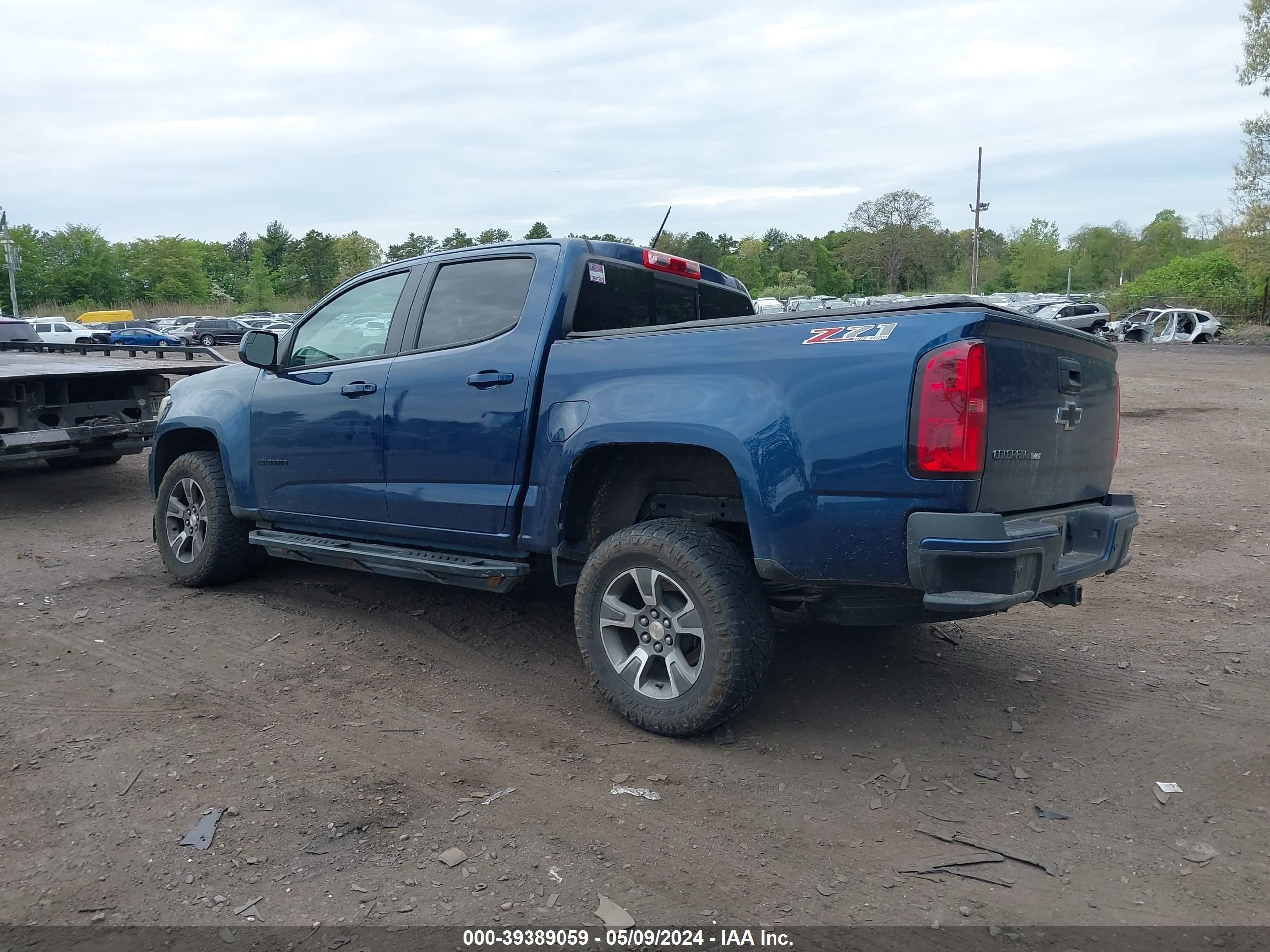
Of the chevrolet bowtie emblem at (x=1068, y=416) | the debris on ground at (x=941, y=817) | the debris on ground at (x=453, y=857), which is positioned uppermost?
the chevrolet bowtie emblem at (x=1068, y=416)

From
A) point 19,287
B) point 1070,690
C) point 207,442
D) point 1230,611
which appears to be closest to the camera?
point 1070,690

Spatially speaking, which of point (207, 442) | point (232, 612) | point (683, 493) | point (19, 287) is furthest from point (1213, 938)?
point (19, 287)

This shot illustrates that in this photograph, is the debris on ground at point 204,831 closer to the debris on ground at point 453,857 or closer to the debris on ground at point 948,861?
the debris on ground at point 453,857

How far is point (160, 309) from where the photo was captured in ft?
207

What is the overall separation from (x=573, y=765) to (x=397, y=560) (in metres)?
1.60

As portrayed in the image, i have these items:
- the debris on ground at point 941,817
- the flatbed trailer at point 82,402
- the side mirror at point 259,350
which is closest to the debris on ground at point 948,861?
the debris on ground at point 941,817

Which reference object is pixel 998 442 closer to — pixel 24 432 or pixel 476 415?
pixel 476 415

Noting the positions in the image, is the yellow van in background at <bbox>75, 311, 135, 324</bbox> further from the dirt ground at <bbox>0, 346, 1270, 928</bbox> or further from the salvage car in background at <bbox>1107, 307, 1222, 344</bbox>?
the dirt ground at <bbox>0, 346, 1270, 928</bbox>

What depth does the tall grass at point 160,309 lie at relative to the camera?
2434 inches

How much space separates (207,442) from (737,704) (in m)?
4.17

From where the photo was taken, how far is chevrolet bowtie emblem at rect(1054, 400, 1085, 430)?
151 inches

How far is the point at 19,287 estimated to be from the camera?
74.0m

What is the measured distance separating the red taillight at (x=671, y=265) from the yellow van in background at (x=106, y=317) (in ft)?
188

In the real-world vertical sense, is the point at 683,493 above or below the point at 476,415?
below
